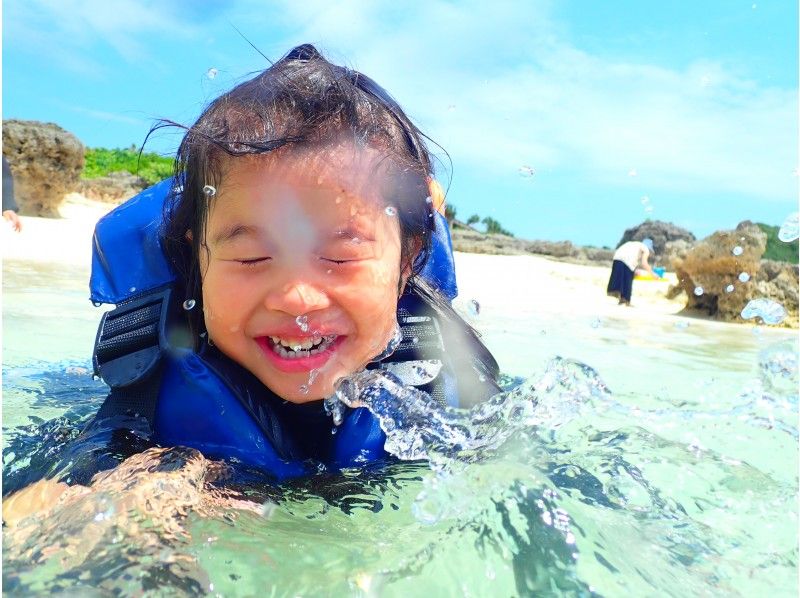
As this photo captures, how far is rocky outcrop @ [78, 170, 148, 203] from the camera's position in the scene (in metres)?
17.6

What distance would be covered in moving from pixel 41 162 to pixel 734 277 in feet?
38.2

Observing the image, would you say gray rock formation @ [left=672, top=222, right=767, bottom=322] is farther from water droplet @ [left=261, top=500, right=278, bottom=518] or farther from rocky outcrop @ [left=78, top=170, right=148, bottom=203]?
rocky outcrop @ [left=78, top=170, right=148, bottom=203]

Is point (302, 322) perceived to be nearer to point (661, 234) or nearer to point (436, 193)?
point (436, 193)

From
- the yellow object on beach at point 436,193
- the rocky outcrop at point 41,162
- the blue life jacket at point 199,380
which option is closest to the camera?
the blue life jacket at point 199,380

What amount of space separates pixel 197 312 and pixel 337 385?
557 mm

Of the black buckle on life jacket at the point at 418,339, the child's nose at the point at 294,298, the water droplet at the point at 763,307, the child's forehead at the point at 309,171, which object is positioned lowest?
the water droplet at the point at 763,307

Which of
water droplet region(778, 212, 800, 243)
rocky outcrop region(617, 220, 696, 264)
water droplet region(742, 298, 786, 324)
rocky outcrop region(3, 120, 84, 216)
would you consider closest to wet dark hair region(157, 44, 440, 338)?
water droplet region(778, 212, 800, 243)

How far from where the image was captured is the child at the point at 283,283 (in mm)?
1852

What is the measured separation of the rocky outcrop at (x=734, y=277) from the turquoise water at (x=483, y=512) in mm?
7954

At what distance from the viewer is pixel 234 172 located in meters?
1.88

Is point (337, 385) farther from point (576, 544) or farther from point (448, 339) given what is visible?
point (576, 544)

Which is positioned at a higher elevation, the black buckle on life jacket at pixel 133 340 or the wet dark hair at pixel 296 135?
the wet dark hair at pixel 296 135

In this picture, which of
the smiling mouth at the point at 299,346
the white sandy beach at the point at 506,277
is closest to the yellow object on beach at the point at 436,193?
the smiling mouth at the point at 299,346

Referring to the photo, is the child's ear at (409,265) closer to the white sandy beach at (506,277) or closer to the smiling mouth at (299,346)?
the smiling mouth at (299,346)
